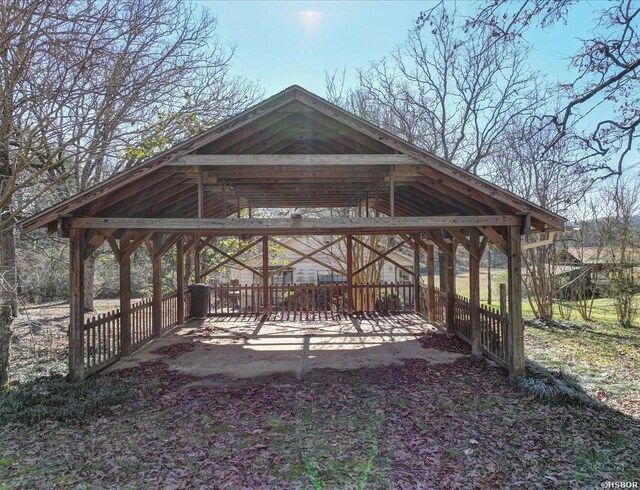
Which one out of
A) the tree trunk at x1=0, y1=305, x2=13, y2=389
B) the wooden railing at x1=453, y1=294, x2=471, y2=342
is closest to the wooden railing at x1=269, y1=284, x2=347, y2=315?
the wooden railing at x1=453, y1=294, x2=471, y2=342

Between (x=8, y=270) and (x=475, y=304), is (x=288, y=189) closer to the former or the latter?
(x=475, y=304)

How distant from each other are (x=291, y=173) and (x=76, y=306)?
167 inches

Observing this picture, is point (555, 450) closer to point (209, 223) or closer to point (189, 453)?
point (189, 453)

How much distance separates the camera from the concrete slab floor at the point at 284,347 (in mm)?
7617

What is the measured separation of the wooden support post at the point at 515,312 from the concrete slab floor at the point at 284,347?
1445mm

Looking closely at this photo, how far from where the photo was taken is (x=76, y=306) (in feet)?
21.9

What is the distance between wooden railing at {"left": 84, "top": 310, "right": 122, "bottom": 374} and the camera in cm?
700

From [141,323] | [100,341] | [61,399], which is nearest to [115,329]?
[100,341]

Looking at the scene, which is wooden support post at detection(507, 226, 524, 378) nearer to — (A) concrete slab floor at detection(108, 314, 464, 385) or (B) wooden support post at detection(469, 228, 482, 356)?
(B) wooden support post at detection(469, 228, 482, 356)

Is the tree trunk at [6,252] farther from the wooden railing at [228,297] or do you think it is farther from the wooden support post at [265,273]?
the wooden support post at [265,273]

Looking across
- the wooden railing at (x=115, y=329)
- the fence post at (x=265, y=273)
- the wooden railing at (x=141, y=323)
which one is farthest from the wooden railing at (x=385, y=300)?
the wooden railing at (x=141, y=323)

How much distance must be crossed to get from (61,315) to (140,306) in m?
7.05

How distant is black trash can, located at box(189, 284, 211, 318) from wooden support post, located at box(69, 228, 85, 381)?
6.47 metres

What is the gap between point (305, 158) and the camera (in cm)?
621
